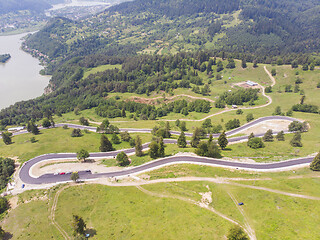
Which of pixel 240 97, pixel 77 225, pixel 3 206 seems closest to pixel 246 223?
pixel 77 225

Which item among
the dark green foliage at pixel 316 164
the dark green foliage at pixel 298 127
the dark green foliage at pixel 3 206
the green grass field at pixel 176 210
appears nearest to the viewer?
the green grass field at pixel 176 210

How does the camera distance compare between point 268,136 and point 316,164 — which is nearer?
point 316,164

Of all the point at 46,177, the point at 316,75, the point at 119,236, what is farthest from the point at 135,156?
the point at 316,75

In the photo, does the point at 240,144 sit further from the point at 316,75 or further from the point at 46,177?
the point at 316,75

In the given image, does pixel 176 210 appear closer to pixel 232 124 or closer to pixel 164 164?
pixel 164 164

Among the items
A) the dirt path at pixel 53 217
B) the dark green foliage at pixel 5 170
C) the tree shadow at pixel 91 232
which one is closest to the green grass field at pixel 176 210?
the tree shadow at pixel 91 232

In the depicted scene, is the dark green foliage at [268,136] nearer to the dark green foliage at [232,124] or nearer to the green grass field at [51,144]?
the dark green foliage at [232,124]
